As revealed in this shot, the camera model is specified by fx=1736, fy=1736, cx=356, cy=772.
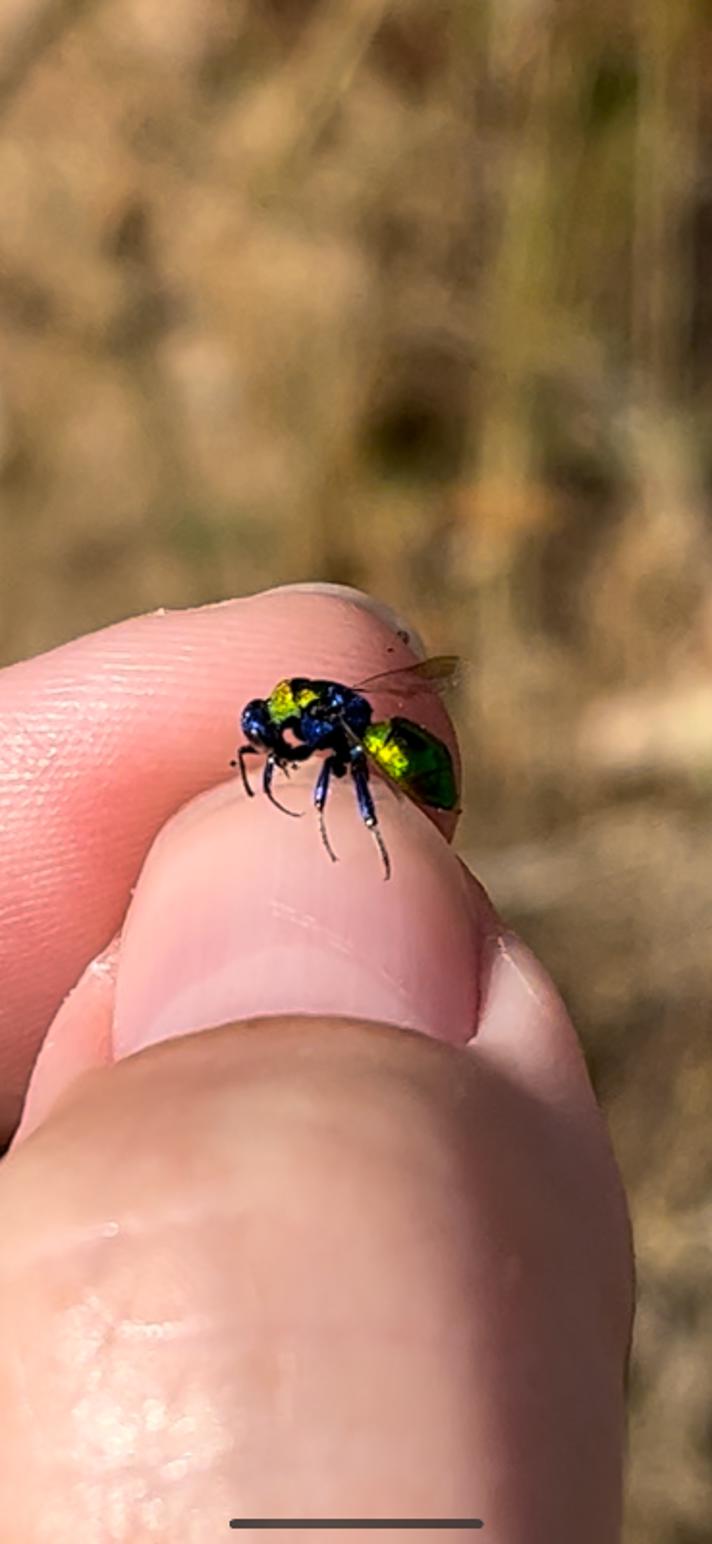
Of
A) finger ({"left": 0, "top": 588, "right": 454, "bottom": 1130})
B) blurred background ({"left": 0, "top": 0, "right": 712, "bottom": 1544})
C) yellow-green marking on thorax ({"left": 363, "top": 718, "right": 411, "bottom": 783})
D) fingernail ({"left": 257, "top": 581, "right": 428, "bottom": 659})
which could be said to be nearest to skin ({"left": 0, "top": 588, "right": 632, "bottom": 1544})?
yellow-green marking on thorax ({"left": 363, "top": 718, "right": 411, "bottom": 783})

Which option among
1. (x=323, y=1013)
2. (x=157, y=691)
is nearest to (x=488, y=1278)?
(x=323, y=1013)

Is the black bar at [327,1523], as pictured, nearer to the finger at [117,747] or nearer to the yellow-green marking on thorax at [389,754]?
the yellow-green marking on thorax at [389,754]

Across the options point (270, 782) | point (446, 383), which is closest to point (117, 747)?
point (270, 782)

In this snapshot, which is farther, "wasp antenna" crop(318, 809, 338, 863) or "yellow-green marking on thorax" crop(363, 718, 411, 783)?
"yellow-green marking on thorax" crop(363, 718, 411, 783)

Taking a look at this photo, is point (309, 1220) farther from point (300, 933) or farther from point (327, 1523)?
point (300, 933)

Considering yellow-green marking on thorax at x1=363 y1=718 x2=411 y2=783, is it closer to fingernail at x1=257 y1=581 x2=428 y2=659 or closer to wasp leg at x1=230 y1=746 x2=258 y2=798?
wasp leg at x1=230 y1=746 x2=258 y2=798

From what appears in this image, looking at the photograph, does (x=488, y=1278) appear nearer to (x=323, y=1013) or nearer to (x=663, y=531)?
(x=323, y=1013)

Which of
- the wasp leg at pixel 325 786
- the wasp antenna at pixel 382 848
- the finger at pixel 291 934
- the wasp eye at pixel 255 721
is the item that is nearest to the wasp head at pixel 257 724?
the wasp eye at pixel 255 721

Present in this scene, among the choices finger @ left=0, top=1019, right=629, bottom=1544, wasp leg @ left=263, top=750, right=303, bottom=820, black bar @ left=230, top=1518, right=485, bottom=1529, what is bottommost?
black bar @ left=230, top=1518, right=485, bottom=1529
